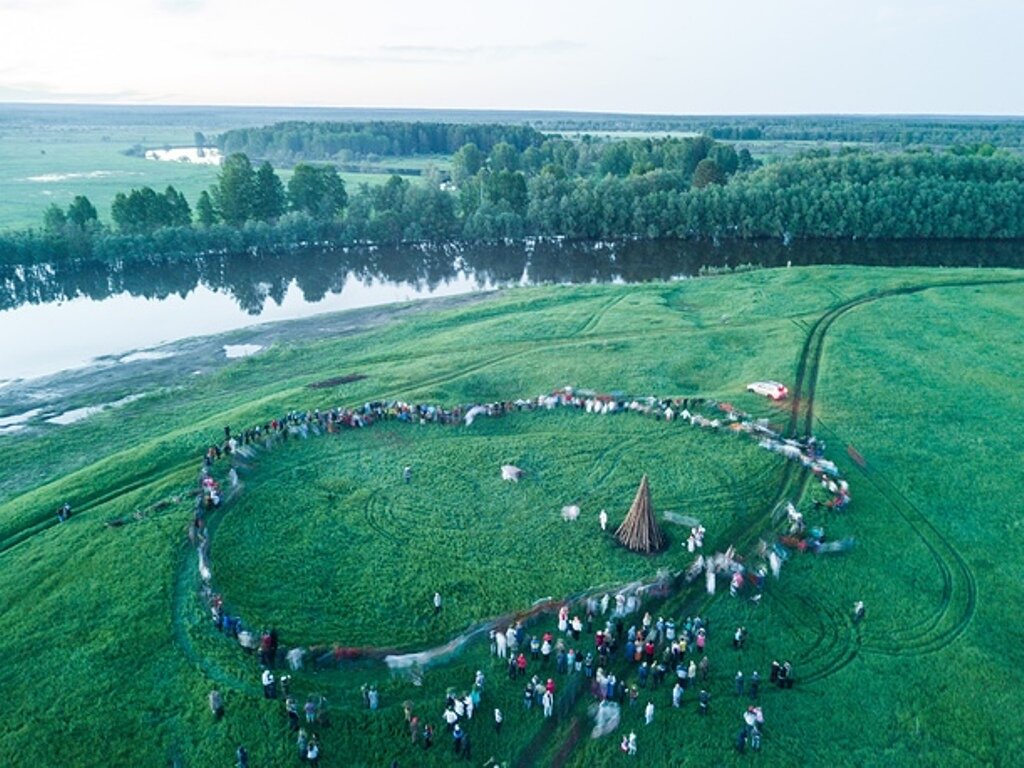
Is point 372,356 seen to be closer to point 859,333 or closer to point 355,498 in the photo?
point 355,498

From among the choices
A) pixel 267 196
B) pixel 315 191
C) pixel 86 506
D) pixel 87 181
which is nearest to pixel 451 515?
pixel 86 506

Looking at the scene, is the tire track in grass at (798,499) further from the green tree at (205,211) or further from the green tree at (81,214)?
the green tree at (81,214)

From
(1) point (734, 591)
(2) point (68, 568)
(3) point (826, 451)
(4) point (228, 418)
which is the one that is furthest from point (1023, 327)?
(2) point (68, 568)

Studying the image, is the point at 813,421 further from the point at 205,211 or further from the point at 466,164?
the point at 466,164

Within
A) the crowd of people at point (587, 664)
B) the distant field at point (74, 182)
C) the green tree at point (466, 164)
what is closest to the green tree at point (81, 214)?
the distant field at point (74, 182)

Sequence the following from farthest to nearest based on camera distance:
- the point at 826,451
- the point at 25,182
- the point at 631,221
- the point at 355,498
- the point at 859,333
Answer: the point at 25,182 → the point at 631,221 → the point at 859,333 → the point at 826,451 → the point at 355,498

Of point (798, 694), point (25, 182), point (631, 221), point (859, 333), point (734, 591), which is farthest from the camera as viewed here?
point (25, 182)
